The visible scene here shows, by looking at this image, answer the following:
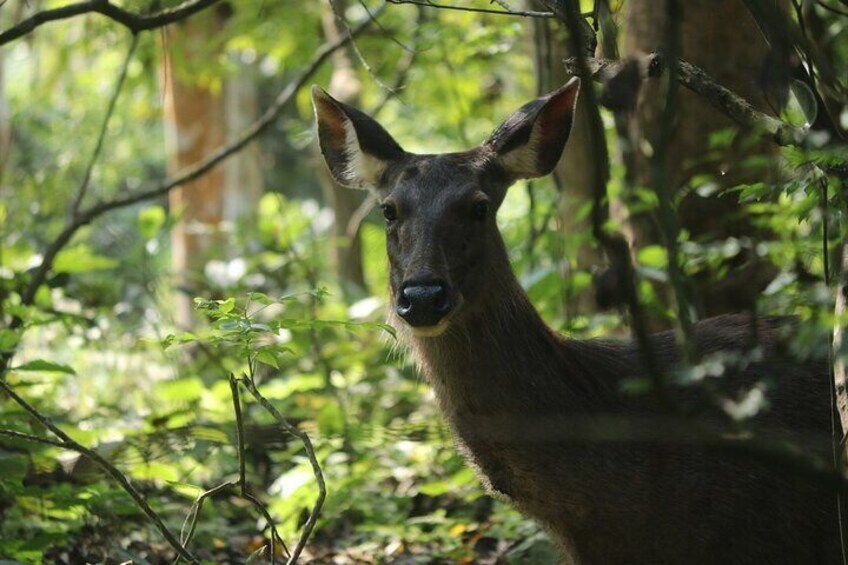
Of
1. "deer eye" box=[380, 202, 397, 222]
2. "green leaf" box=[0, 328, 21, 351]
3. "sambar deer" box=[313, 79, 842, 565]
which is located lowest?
"sambar deer" box=[313, 79, 842, 565]

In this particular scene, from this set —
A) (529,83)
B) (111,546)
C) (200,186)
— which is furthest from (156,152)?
(111,546)

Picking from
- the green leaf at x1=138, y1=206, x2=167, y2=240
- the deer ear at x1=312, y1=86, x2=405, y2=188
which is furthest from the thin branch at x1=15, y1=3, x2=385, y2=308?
the deer ear at x1=312, y1=86, x2=405, y2=188

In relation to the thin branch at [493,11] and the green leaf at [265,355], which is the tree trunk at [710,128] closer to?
the thin branch at [493,11]

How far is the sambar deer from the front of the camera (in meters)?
5.13

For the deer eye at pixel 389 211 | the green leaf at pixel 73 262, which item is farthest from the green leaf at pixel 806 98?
the green leaf at pixel 73 262

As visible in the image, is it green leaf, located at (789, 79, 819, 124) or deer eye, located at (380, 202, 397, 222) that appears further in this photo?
deer eye, located at (380, 202, 397, 222)

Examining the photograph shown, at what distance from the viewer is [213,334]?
4.71 meters

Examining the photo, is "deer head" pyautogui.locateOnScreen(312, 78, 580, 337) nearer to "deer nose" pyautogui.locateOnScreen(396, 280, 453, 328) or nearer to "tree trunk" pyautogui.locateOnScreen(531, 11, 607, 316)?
"deer nose" pyautogui.locateOnScreen(396, 280, 453, 328)

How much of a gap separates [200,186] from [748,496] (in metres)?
13.8

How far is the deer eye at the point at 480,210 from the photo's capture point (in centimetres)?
581

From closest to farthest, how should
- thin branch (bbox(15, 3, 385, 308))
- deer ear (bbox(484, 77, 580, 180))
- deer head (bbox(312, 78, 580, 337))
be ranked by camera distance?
deer head (bbox(312, 78, 580, 337)) < deer ear (bbox(484, 77, 580, 180)) < thin branch (bbox(15, 3, 385, 308))

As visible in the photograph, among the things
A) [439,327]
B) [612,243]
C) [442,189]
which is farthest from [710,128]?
[612,243]

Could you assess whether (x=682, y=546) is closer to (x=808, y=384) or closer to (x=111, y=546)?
(x=808, y=384)

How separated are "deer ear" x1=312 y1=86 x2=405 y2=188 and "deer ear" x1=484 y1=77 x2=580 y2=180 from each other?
0.60 meters
